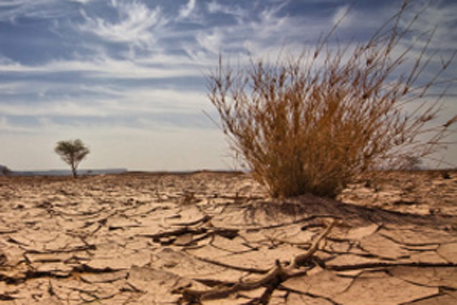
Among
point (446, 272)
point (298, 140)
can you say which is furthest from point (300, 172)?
point (446, 272)

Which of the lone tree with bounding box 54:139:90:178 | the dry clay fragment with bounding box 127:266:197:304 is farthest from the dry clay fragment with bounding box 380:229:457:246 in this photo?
the lone tree with bounding box 54:139:90:178

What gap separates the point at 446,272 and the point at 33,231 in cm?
250

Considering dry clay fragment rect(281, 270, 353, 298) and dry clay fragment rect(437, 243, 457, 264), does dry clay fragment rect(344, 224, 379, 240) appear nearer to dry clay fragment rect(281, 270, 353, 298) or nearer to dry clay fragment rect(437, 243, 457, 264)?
dry clay fragment rect(437, 243, 457, 264)

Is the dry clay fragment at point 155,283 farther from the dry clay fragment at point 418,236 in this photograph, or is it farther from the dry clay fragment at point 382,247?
the dry clay fragment at point 418,236

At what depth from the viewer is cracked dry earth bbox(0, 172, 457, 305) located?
1393mm

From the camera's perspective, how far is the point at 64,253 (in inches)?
80.4

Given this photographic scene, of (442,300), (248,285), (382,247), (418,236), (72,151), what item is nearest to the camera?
(442,300)

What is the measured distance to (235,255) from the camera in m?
1.82

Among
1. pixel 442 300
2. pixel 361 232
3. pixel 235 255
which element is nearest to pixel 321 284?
pixel 442 300

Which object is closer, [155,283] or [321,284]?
[321,284]

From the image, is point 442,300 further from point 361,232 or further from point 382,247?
point 361,232

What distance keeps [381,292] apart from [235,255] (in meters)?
0.73

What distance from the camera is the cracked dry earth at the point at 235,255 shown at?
1393 millimetres

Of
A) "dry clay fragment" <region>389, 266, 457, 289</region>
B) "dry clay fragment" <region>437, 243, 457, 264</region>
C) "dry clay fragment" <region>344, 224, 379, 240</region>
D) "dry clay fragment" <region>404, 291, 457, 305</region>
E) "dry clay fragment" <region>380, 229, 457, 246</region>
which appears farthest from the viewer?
"dry clay fragment" <region>344, 224, 379, 240</region>
